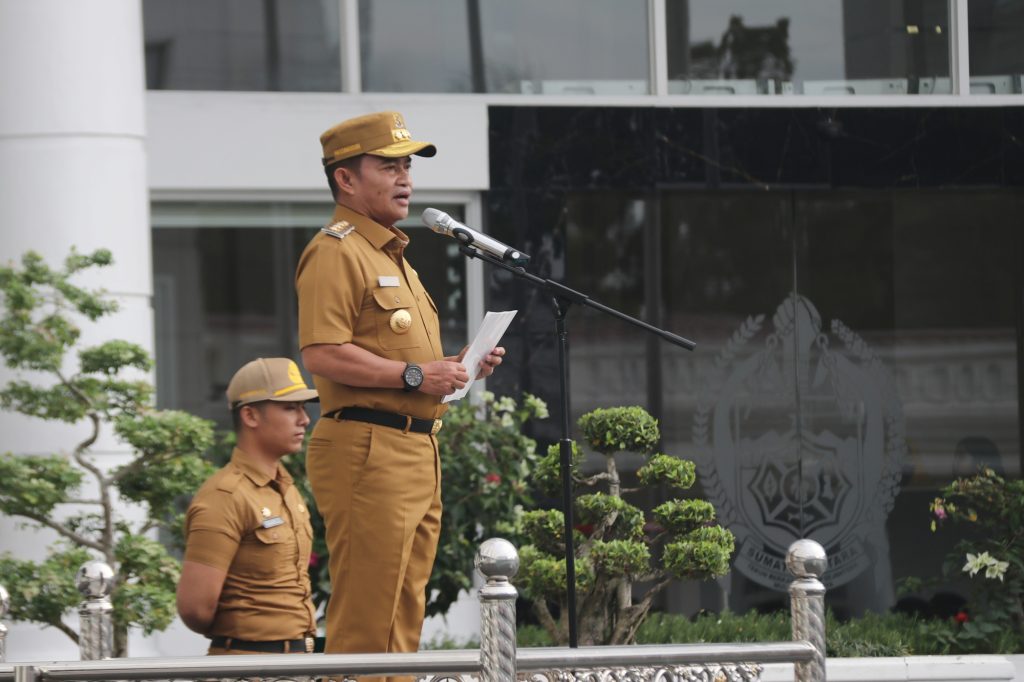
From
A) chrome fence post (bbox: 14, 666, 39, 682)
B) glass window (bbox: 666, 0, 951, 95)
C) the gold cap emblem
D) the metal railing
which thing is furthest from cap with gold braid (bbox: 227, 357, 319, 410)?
glass window (bbox: 666, 0, 951, 95)

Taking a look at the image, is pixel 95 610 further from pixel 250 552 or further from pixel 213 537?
pixel 250 552

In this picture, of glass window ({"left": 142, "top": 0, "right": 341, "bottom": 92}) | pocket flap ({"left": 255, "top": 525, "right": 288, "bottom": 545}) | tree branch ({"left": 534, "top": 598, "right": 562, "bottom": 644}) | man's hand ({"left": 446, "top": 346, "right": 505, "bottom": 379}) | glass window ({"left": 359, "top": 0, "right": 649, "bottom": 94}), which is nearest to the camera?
man's hand ({"left": 446, "top": 346, "right": 505, "bottom": 379})

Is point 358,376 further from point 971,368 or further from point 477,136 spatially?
point 971,368

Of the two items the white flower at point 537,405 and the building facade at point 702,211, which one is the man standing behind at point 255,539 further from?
the building facade at point 702,211

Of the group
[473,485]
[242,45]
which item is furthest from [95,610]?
[242,45]

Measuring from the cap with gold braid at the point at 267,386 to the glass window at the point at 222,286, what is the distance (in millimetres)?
3708

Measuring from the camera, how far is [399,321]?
4.71 meters

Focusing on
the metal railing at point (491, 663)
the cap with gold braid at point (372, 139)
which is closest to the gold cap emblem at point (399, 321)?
the cap with gold braid at point (372, 139)

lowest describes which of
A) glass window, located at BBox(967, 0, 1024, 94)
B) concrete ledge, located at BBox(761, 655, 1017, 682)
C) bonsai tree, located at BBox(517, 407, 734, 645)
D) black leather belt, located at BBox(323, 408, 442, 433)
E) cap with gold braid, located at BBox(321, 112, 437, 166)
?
concrete ledge, located at BBox(761, 655, 1017, 682)

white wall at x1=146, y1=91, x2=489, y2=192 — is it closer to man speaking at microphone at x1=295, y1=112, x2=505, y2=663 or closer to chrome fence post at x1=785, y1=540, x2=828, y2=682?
man speaking at microphone at x1=295, y1=112, x2=505, y2=663

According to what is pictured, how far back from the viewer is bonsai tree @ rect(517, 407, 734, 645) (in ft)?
23.4

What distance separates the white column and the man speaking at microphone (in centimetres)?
310

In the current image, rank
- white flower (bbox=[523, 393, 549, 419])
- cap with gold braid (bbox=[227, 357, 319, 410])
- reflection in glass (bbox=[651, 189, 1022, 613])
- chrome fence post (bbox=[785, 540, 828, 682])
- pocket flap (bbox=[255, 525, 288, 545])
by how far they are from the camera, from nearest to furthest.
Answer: chrome fence post (bbox=[785, 540, 828, 682]) → pocket flap (bbox=[255, 525, 288, 545]) → cap with gold braid (bbox=[227, 357, 319, 410]) → white flower (bbox=[523, 393, 549, 419]) → reflection in glass (bbox=[651, 189, 1022, 613])

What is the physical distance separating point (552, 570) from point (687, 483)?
74cm
